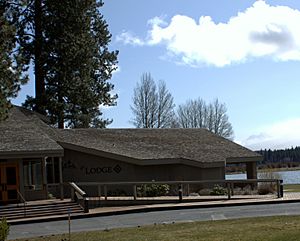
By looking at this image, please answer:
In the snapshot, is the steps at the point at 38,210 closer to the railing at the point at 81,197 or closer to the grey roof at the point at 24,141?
the railing at the point at 81,197

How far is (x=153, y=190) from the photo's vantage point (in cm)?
3294

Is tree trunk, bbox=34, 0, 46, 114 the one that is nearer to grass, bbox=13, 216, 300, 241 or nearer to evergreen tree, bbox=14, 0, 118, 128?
evergreen tree, bbox=14, 0, 118, 128

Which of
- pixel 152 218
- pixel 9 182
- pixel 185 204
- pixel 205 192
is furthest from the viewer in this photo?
pixel 205 192

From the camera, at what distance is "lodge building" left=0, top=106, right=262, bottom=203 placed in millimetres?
31734

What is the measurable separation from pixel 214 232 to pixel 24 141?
58.3ft

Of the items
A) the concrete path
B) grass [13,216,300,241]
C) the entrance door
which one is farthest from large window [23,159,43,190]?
grass [13,216,300,241]

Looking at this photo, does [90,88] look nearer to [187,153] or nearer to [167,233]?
[187,153]

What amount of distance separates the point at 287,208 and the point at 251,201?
3.68m

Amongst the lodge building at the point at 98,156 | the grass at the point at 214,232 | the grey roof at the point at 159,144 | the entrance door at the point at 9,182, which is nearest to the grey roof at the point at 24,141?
the lodge building at the point at 98,156

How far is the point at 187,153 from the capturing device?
3841cm

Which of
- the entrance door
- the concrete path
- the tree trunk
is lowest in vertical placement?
the concrete path

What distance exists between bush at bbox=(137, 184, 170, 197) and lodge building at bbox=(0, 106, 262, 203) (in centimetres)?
246

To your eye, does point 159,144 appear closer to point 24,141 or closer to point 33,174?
point 33,174

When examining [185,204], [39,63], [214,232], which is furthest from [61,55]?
[214,232]
